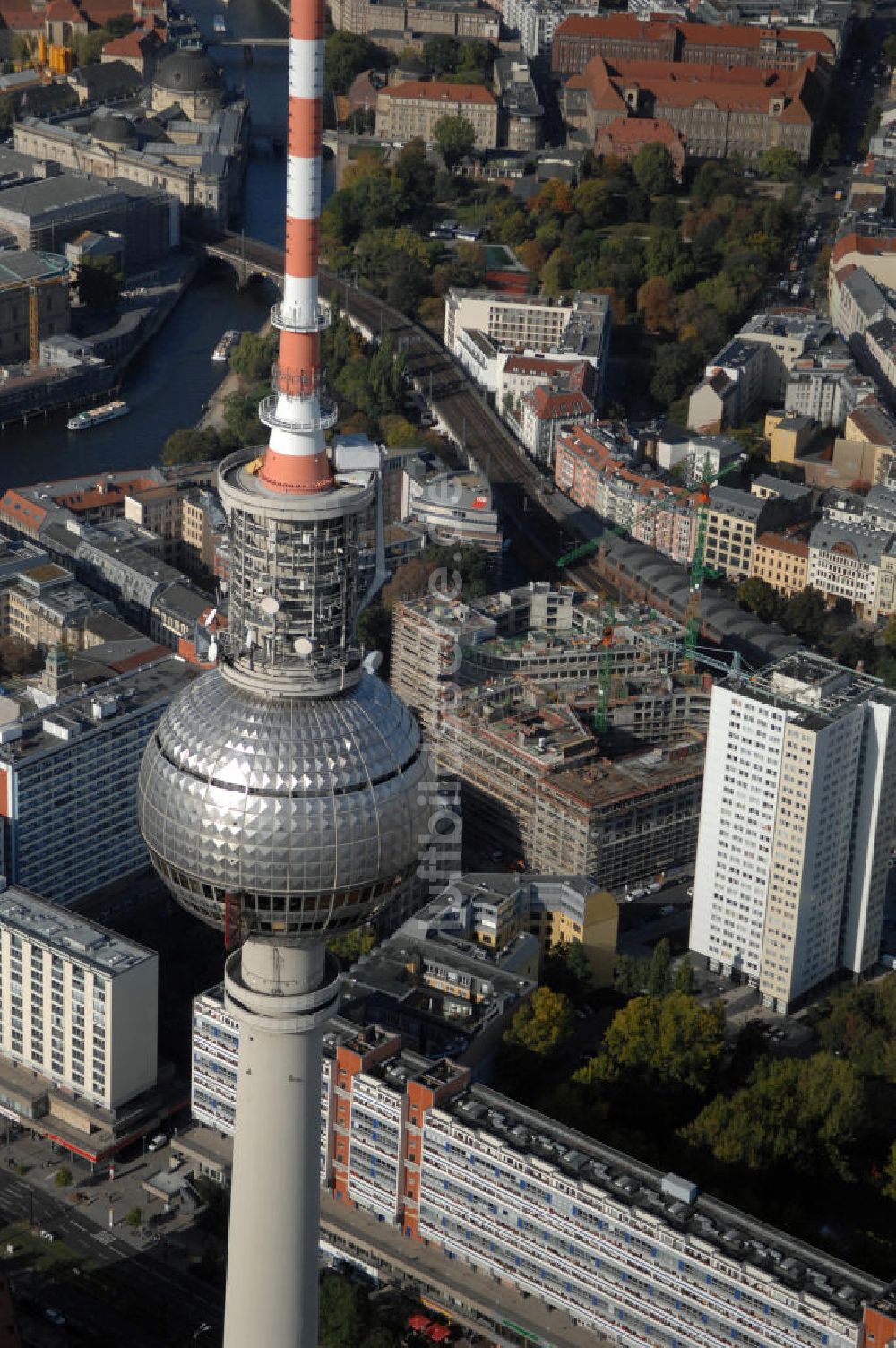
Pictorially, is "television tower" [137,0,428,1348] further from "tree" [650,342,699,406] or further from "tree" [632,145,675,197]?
"tree" [632,145,675,197]

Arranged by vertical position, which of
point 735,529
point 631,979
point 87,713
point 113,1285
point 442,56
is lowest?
point 113,1285

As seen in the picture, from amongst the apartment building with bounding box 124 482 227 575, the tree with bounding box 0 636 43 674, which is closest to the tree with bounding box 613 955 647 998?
the tree with bounding box 0 636 43 674

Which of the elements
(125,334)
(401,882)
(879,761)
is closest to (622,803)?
(879,761)

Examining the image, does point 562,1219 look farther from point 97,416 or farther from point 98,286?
point 98,286

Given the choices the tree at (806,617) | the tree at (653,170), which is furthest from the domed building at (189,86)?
the tree at (806,617)

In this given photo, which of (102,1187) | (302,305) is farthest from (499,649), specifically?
(302,305)

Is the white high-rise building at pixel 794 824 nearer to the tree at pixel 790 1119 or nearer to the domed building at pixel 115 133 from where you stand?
the tree at pixel 790 1119
